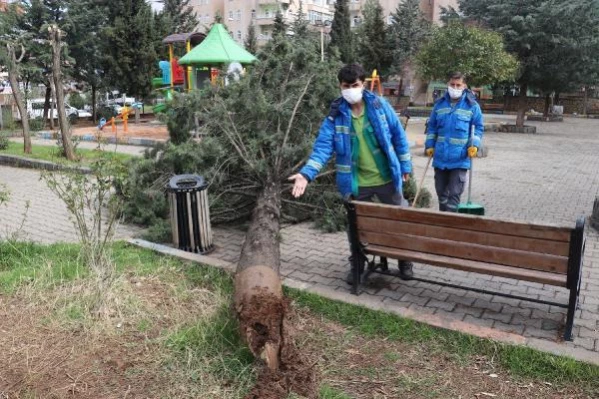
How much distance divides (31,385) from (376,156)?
2.87 metres

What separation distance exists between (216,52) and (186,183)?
1298 cm

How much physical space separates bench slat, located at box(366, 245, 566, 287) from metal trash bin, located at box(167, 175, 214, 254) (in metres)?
2.03

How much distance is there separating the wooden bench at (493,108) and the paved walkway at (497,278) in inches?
1197

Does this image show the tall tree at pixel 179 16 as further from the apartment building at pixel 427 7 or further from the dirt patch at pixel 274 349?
the dirt patch at pixel 274 349

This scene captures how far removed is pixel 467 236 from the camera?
378 centimetres

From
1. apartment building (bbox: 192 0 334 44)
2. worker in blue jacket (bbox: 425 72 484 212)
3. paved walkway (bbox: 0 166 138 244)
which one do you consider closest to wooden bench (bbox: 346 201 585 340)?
worker in blue jacket (bbox: 425 72 484 212)

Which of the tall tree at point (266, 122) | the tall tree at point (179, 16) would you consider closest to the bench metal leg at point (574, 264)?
the tall tree at point (266, 122)

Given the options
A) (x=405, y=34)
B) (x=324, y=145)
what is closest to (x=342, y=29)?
(x=405, y=34)

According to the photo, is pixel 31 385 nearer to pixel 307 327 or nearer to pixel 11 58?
pixel 307 327

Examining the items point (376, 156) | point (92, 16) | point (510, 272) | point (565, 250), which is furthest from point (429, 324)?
point (92, 16)

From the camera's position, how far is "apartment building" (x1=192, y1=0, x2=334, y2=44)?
61.3m

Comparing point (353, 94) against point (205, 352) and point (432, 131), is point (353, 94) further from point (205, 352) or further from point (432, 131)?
point (205, 352)

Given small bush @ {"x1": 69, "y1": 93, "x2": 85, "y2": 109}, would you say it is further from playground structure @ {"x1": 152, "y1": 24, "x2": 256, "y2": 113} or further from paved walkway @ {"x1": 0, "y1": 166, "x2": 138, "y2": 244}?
paved walkway @ {"x1": 0, "y1": 166, "x2": 138, "y2": 244}

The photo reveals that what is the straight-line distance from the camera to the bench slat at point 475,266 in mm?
3563
